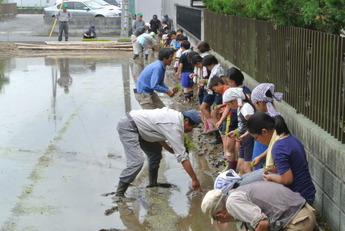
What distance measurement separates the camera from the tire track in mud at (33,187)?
27.3ft

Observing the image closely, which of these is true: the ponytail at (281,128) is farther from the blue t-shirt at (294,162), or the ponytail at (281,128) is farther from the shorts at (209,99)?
the shorts at (209,99)

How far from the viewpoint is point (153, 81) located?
12.2 meters

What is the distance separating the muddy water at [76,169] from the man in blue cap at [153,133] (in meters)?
0.38

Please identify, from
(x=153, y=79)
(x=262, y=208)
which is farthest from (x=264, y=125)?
(x=153, y=79)

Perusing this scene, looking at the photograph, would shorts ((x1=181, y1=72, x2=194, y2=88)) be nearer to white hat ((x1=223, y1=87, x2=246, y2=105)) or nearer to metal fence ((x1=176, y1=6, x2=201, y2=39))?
white hat ((x1=223, y1=87, x2=246, y2=105))

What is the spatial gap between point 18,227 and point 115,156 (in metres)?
3.65

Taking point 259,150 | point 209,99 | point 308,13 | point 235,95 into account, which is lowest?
point 209,99

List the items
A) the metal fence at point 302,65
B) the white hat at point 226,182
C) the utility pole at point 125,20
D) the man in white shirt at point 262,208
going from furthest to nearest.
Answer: the utility pole at point 125,20
the metal fence at point 302,65
the white hat at point 226,182
the man in white shirt at point 262,208

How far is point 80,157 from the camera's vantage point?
11414mm

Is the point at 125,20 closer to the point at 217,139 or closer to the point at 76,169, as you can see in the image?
the point at 217,139

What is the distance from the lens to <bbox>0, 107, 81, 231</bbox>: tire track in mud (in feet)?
27.3

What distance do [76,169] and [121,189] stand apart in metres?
1.71

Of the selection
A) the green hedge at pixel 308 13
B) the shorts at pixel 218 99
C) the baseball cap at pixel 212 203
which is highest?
the green hedge at pixel 308 13

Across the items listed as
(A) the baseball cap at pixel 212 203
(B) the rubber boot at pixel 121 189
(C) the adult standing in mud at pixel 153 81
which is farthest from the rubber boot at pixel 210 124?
(A) the baseball cap at pixel 212 203
